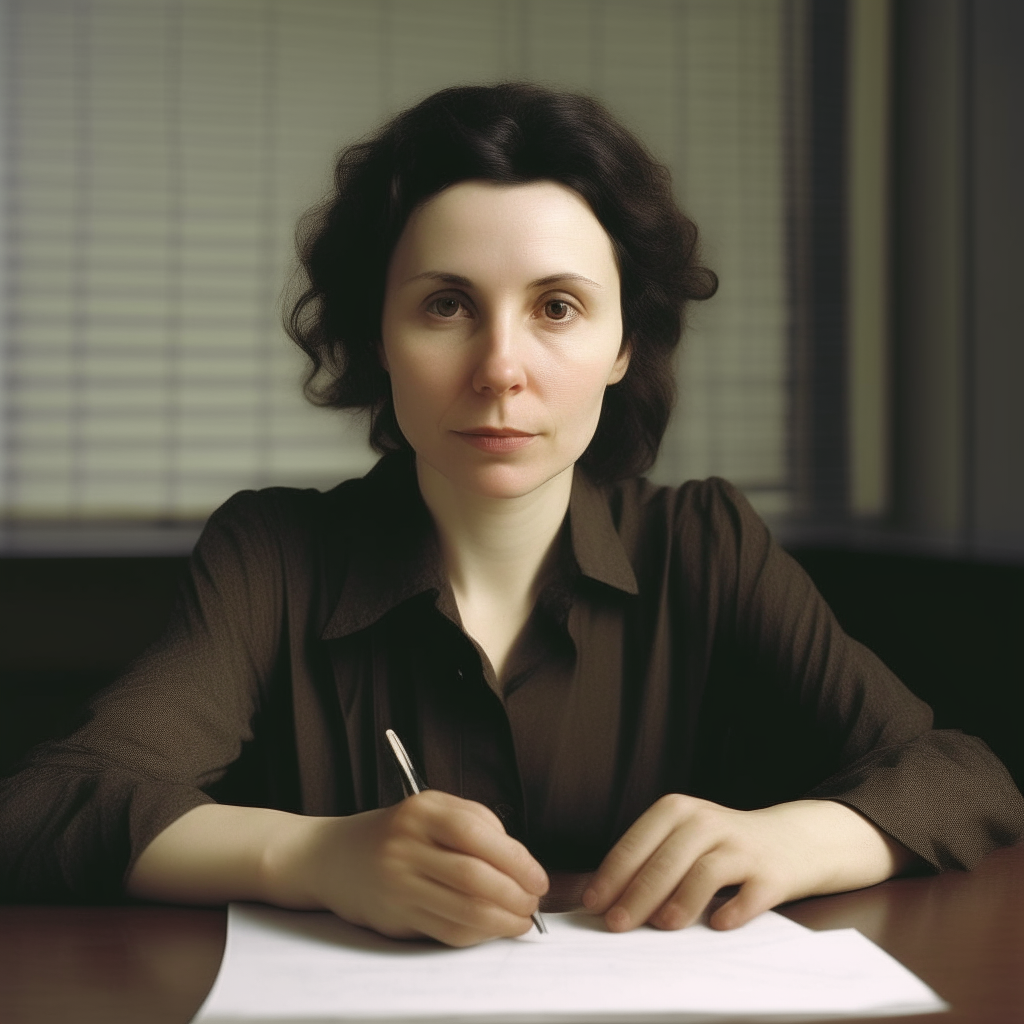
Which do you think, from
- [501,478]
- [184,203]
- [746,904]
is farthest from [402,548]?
[184,203]

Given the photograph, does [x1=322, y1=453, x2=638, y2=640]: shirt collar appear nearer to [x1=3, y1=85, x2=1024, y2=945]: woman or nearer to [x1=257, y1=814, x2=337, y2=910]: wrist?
[x1=3, y1=85, x2=1024, y2=945]: woman

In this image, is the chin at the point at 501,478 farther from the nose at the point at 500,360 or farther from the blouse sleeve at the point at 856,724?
the blouse sleeve at the point at 856,724

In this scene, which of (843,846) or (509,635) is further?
(509,635)

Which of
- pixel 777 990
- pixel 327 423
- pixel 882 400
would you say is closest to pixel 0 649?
pixel 327 423

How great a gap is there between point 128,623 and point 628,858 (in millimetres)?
1424

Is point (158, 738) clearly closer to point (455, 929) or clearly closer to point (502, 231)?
point (455, 929)

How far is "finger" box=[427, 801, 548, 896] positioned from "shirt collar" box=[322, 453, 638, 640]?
432 millimetres

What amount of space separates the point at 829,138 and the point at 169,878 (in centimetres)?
230

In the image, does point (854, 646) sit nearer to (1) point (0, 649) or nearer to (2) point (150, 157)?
(1) point (0, 649)

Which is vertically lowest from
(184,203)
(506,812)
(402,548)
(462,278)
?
(506,812)

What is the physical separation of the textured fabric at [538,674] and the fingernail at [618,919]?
12.2 inches

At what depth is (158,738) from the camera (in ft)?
3.27

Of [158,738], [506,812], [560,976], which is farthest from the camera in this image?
[506,812]

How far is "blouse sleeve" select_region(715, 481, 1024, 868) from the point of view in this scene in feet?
3.08
